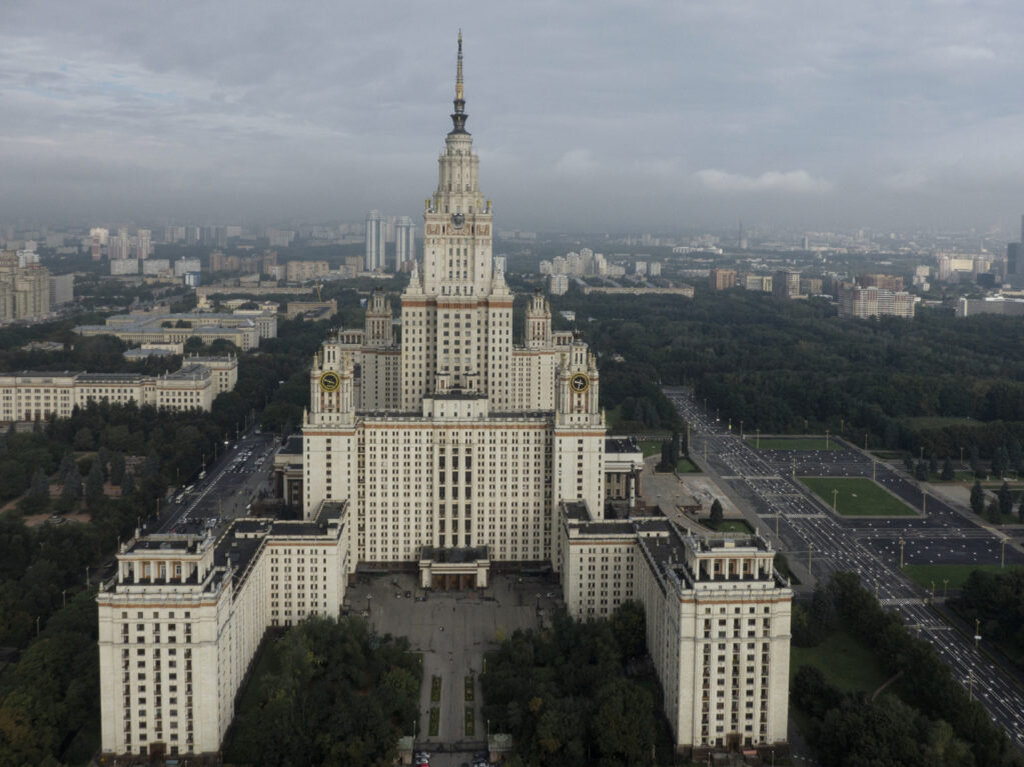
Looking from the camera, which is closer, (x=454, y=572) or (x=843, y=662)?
(x=843, y=662)

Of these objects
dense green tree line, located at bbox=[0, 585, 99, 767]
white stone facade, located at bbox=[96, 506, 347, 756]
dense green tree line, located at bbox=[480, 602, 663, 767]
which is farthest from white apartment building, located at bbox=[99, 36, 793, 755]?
dense green tree line, located at bbox=[0, 585, 99, 767]

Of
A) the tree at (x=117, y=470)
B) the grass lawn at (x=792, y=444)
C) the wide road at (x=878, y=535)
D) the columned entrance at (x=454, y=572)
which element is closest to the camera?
the wide road at (x=878, y=535)

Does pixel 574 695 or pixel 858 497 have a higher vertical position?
pixel 858 497

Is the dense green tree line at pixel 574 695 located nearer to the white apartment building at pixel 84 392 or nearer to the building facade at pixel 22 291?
the white apartment building at pixel 84 392

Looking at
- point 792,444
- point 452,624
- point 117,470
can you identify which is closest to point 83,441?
point 117,470

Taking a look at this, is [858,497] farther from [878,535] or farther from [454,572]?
[454,572]

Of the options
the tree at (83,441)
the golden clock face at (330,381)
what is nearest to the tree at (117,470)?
the tree at (83,441)

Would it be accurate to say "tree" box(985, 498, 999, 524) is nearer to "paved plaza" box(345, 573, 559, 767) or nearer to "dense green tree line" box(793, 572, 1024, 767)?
"dense green tree line" box(793, 572, 1024, 767)
